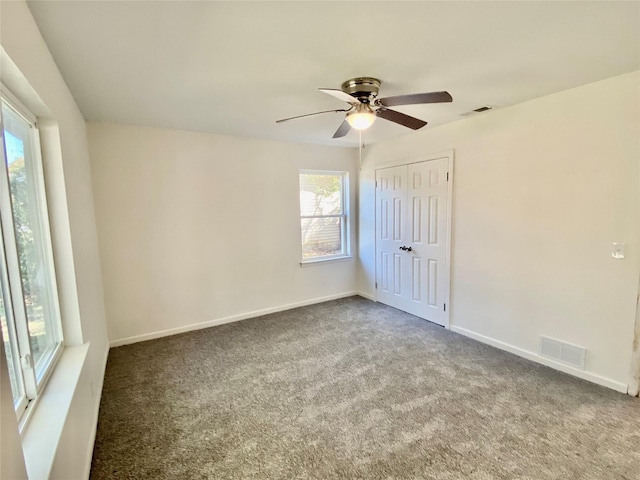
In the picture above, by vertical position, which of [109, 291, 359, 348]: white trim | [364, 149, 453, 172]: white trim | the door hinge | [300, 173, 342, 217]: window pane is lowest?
[109, 291, 359, 348]: white trim

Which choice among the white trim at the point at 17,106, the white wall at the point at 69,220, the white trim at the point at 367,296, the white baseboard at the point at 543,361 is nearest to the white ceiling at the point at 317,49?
the white wall at the point at 69,220

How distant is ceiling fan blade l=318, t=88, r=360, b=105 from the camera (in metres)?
2.00

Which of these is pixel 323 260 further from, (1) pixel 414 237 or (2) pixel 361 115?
(2) pixel 361 115

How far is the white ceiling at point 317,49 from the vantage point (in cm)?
154

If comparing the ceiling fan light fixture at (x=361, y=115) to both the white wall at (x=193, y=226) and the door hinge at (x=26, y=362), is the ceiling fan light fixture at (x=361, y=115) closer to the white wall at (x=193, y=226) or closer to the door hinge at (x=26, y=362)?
the white wall at (x=193, y=226)

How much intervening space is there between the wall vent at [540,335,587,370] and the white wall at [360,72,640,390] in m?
0.05

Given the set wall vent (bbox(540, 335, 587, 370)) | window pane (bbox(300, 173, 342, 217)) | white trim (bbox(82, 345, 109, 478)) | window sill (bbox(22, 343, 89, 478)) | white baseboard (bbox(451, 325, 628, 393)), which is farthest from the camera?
window pane (bbox(300, 173, 342, 217))

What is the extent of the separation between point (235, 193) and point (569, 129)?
3.40 m

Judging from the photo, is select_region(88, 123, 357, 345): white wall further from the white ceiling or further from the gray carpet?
the white ceiling

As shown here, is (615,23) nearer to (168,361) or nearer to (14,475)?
(14,475)

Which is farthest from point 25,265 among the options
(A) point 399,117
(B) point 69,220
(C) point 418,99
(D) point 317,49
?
(A) point 399,117

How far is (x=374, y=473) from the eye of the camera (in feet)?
5.78

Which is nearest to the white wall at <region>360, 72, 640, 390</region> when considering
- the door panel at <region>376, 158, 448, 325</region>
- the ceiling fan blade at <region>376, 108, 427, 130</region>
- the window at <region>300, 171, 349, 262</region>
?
the door panel at <region>376, 158, 448, 325</region>

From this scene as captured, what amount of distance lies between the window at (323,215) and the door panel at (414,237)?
616 mm
